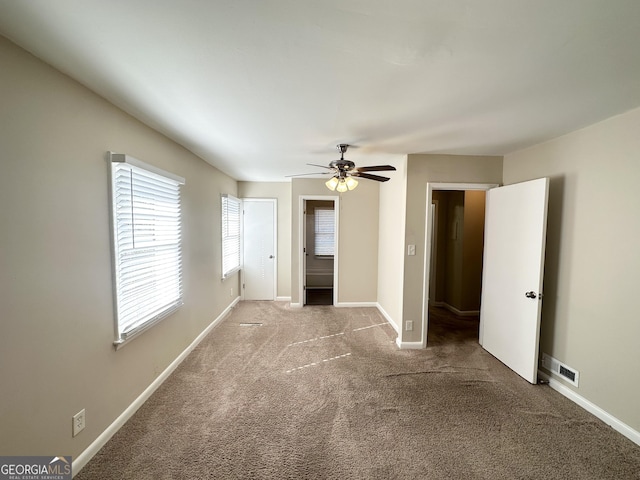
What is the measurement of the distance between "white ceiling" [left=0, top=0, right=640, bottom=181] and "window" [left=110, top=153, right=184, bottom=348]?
51 centimetres

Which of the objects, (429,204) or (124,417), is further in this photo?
(429,204)

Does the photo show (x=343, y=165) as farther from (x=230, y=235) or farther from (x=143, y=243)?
(x=230, y=235)

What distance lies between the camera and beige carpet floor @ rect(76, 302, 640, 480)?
1.63 metres

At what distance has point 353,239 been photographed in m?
4.78

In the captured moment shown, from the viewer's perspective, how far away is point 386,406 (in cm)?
220

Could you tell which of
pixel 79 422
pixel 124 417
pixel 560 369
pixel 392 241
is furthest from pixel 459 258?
pixel 79 422

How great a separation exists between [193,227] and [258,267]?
2236 millimetres

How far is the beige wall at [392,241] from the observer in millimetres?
3320

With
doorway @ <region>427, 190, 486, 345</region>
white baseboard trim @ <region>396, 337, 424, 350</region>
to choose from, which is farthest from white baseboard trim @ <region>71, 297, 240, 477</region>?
doorway @ <region>427, 190, 486, 345</region>

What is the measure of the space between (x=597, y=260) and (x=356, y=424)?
7.76ft

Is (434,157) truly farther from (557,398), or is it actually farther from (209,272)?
(209,272)

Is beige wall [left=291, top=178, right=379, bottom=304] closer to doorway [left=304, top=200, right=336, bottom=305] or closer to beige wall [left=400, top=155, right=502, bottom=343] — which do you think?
doorway [left=304, top=200, right=336, bottom=305]

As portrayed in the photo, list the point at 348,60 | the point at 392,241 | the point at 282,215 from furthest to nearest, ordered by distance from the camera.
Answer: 1. the point at 282,215
2. the point at 392,241
3. the point at 348,60

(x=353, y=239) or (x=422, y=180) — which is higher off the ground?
(x=422, y=180)
